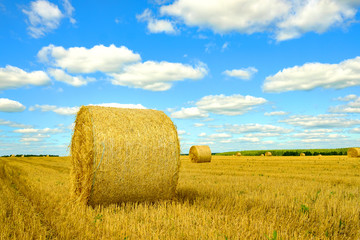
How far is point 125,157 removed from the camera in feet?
A: 23.1

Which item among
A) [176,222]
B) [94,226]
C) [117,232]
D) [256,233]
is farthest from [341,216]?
[94,226]

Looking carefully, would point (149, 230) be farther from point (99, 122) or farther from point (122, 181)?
point (99, 122)

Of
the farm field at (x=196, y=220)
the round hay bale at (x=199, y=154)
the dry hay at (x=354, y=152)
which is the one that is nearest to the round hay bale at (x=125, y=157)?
the farm field at (x=196, y=220)

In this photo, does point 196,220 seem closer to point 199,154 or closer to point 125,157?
point 125,157

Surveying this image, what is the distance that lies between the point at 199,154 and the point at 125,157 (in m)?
18.5

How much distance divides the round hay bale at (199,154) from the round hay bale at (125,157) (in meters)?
17.6

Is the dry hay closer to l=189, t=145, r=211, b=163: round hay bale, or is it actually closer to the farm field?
l=189, t=145, r=211, b=163: round hay bale

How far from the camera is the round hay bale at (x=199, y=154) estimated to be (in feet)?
82.9

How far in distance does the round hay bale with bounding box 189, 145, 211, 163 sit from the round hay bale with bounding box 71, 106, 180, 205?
1756 cm

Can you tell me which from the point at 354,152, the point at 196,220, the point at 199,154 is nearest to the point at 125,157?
the point at 196,220

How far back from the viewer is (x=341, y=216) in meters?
5.96

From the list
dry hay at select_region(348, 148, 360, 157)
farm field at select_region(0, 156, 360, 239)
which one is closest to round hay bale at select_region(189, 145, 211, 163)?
dry hay at select_region(348, 148, 360, 157)

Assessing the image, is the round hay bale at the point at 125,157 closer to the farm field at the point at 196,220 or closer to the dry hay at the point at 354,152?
the farm field at the point at 196,220

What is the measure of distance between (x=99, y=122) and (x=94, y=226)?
265 cm
